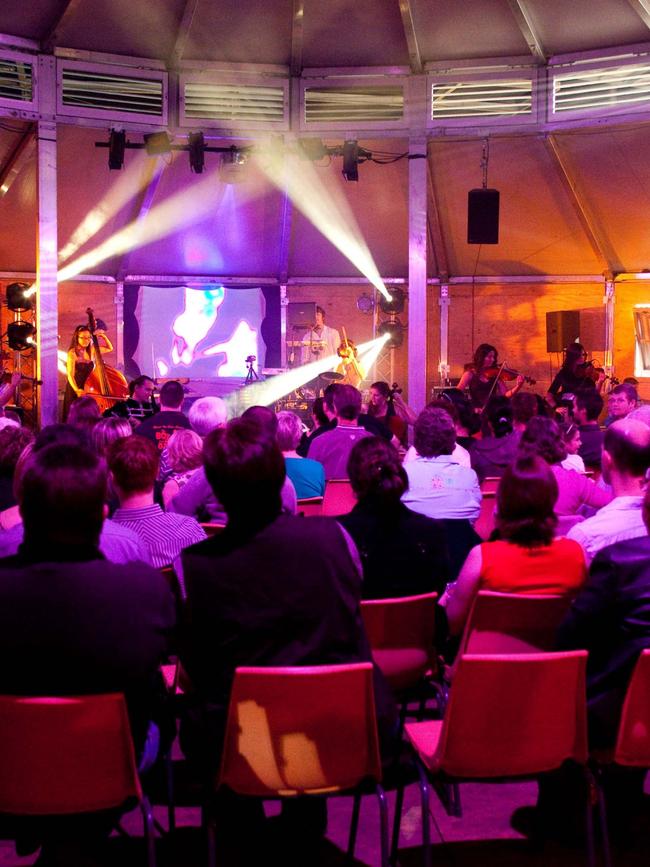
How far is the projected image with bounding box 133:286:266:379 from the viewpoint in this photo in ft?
45.3

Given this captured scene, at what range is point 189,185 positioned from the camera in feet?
40.3

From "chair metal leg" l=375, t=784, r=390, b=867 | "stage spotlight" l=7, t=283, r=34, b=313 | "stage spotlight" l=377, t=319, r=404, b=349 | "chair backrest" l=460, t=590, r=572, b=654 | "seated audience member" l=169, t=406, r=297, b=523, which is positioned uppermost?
"stage spotlight" l=7, t=283, r=34, b=313

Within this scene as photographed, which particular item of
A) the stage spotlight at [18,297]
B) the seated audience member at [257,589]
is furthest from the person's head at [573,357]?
the seated audience member at [257,589]

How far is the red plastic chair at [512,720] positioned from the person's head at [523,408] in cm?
359

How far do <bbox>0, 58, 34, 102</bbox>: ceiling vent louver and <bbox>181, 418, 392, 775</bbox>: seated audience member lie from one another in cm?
838

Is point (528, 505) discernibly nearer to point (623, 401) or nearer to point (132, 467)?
point (132, 467)

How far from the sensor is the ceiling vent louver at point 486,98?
1031 centimetres

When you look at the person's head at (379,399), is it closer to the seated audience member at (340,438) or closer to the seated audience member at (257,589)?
the seated audience member at (340,438)

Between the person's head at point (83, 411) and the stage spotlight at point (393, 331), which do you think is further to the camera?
the stage spotlight at point (393, 331)

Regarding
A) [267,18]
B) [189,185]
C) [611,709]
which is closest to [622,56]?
[267,18]

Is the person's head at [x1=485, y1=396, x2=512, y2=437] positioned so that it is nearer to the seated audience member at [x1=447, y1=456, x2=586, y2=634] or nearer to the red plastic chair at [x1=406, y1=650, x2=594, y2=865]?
the seated audience member at [x1=447, y1=456, x2=586, y2=634]

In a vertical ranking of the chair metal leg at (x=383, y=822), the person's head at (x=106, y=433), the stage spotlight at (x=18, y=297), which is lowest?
the chair metal leg at (x=383, y=822)

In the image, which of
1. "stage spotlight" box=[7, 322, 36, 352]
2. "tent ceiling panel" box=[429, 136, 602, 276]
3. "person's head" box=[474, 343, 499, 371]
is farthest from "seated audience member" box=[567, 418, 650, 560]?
"stage spotlight" box=[7, 322, 36, 352]

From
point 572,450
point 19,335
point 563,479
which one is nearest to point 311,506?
point 563,479
